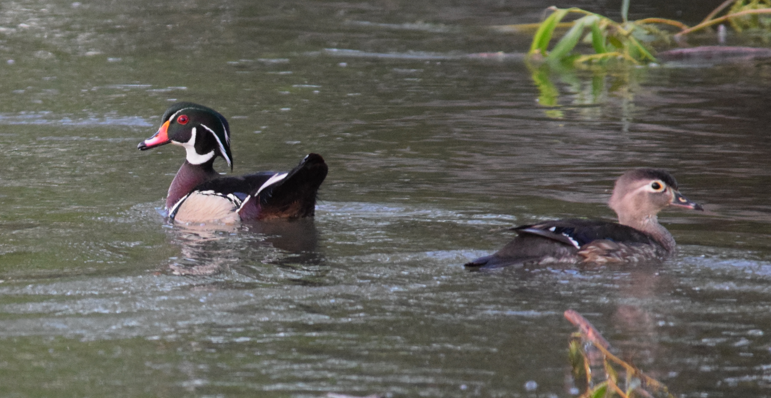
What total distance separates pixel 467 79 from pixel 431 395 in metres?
10.4

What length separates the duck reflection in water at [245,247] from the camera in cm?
675

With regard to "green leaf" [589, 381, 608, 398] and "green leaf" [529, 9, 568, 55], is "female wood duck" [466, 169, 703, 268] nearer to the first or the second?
"green leaf" [589, 381, 608, 398]

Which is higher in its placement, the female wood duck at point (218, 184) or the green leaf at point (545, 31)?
the green leaf at point (545, 31)

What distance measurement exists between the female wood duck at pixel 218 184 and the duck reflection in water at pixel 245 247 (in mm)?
108

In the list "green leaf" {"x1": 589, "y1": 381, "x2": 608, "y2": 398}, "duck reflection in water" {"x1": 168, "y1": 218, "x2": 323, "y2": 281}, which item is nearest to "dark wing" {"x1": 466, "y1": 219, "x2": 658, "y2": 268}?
"duck reflection in water" {"x1": 168, "y1": 218, "x2": 323, "y2": 281}

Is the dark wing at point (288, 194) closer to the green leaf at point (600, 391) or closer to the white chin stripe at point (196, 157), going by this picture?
the white chin stripe at point (196, 157)

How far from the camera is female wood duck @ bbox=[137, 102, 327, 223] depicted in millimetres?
8172

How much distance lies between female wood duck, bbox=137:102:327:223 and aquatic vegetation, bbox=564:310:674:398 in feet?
11.1

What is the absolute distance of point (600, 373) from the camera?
4793 mm

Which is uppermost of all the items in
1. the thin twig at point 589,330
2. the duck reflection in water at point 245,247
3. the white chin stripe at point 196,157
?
the thin twig at point 589,330

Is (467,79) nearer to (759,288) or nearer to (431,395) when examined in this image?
(759,288)

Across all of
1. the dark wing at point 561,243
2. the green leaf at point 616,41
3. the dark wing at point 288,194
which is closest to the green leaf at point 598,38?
the green leaf at point 616,41

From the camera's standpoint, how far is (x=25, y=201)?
28.5ft

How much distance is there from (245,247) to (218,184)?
4.27 feet
